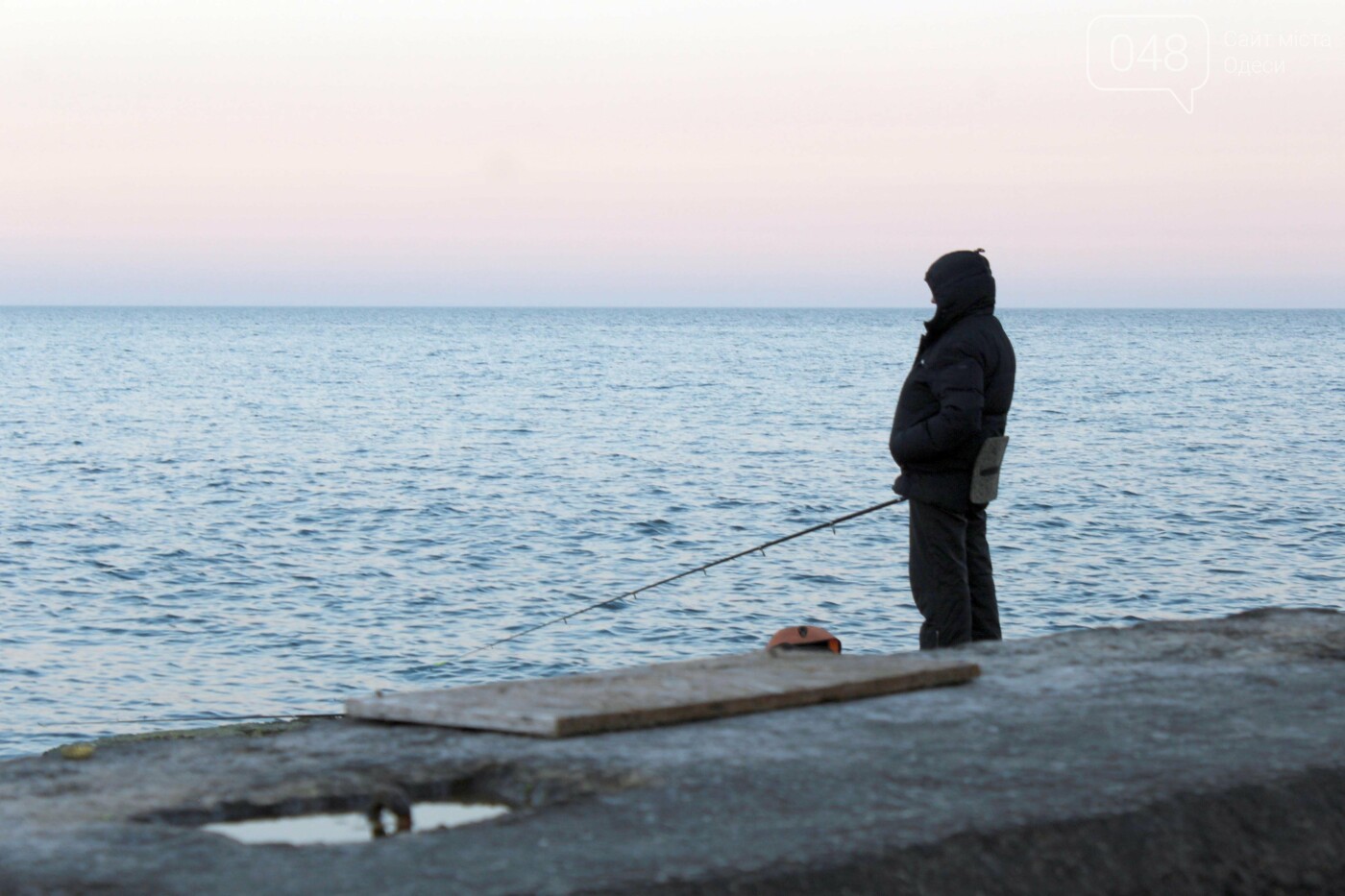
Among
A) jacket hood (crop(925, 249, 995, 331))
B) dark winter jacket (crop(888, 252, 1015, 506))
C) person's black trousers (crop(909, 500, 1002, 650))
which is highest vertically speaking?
jacket hood (crop(925, 249, 995, 331))

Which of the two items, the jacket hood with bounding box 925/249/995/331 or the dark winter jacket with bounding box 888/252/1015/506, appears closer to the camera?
the dark winter jacket with bounding box 888/252/1015/506

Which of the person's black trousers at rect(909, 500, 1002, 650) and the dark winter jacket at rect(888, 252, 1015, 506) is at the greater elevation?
the dark winter jacket at rect(888, 252, 1015, 506)

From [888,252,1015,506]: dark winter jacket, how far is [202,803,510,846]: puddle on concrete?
337 cm

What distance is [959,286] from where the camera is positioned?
19.5ft

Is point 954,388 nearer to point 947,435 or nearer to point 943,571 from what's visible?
point 947,435

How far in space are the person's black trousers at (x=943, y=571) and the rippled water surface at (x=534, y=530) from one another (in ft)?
21.5

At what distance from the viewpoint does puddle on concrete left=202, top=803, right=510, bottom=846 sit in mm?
2697

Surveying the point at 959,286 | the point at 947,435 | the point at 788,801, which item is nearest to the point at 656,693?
the point at 788,801

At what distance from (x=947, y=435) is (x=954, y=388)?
19cm

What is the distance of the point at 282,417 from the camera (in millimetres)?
41188

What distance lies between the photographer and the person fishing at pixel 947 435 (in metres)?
5.87

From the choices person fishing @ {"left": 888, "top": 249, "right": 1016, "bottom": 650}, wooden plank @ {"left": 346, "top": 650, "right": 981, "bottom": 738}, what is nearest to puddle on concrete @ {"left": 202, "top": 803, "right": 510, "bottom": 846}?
wooden plank @ {"left": 346, "top": 650, "right": 981, "bottom": 738}

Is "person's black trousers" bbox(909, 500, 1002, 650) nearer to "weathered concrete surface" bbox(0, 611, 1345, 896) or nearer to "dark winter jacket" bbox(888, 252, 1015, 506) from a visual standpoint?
"dark winter jacket" bbox(888, 252, 1015, 506)

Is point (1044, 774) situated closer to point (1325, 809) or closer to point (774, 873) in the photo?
point (1325, 809)
